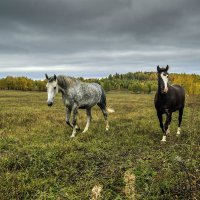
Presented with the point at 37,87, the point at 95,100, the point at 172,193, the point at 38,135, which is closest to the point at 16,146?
the point at 38,135

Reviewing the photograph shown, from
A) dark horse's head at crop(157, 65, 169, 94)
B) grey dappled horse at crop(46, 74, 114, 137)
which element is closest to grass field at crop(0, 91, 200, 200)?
grey dappled horse at crop(46, 74, 114, 137)

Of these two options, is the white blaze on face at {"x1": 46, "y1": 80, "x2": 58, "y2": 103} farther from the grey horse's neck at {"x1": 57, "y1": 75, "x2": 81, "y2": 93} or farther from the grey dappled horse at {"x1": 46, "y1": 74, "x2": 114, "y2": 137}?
the grey horse's neck at {"x1": 57, "y1": 75, "x2": 81, "y2": 93}

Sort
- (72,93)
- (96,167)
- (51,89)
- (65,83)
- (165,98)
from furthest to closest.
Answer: (72,93) → (65,83) → (165,98) → (51,89) → (96,167)

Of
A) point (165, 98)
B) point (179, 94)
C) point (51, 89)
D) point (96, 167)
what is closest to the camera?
point (96, 167)

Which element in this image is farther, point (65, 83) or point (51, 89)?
point (65, 83)

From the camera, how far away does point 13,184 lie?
25.0 ft

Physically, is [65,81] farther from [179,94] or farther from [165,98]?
[179,94]

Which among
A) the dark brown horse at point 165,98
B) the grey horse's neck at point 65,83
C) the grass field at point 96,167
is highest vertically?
the grey horse's neck at point 65,83

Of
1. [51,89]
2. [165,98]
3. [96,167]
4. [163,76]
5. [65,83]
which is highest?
[163,76]

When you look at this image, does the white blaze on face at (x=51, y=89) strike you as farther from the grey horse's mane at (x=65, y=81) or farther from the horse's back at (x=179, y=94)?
the horse's back at (x=179, y=94)

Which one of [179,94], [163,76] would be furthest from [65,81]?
[179,94]

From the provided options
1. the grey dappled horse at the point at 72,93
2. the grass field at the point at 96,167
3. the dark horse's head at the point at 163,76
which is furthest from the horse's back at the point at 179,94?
the grey dappled horse at the point at 72,93

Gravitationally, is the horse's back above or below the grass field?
above

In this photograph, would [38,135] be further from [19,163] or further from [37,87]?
[37,87]
